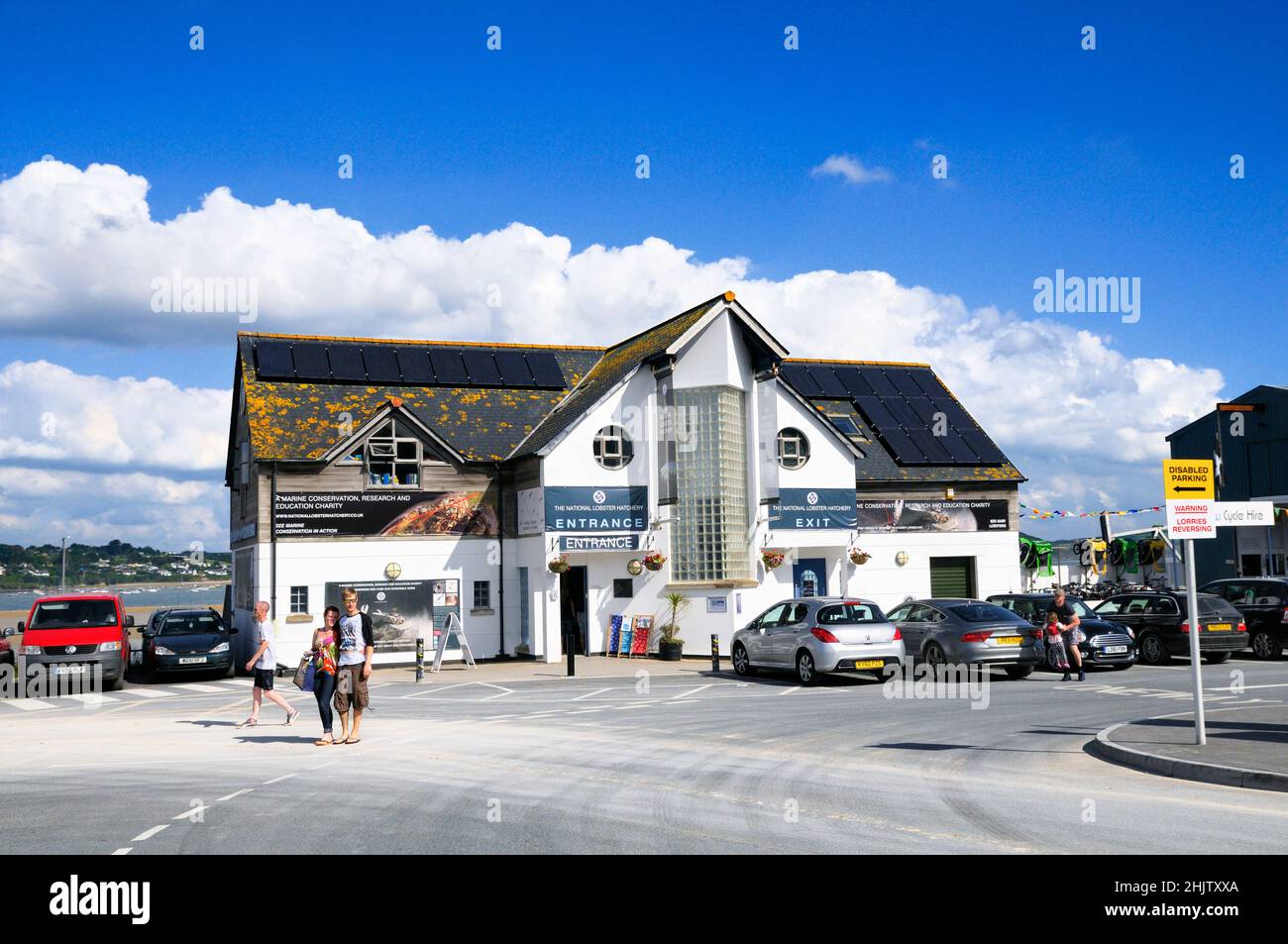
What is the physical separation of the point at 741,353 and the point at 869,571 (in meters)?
8.31

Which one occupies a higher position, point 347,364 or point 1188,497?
point 347,364

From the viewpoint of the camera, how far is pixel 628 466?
3002 cm

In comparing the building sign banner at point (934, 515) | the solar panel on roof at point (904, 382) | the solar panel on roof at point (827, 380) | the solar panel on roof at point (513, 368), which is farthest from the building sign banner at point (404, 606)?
the solar panel on roof at point (904, 382)

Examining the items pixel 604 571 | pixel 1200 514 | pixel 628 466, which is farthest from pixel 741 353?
pixel 1200 514

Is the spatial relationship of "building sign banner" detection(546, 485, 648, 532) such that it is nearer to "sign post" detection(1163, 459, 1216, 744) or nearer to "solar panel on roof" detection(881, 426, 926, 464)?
"solar panel on roof" detection(881, 426, 926, 464)

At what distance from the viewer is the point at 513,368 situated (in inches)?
1373

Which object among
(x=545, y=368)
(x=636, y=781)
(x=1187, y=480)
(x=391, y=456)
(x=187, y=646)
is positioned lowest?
(x=636, y=781)

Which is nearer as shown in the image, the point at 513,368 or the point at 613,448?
the point at 613,448

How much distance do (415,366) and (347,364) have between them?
204cm

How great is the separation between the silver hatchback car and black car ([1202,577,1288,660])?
28.9ft

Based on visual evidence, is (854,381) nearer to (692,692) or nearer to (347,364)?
(347,364)

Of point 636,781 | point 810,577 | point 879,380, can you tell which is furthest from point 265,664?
point 879,380

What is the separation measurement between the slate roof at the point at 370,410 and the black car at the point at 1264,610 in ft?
60.8
